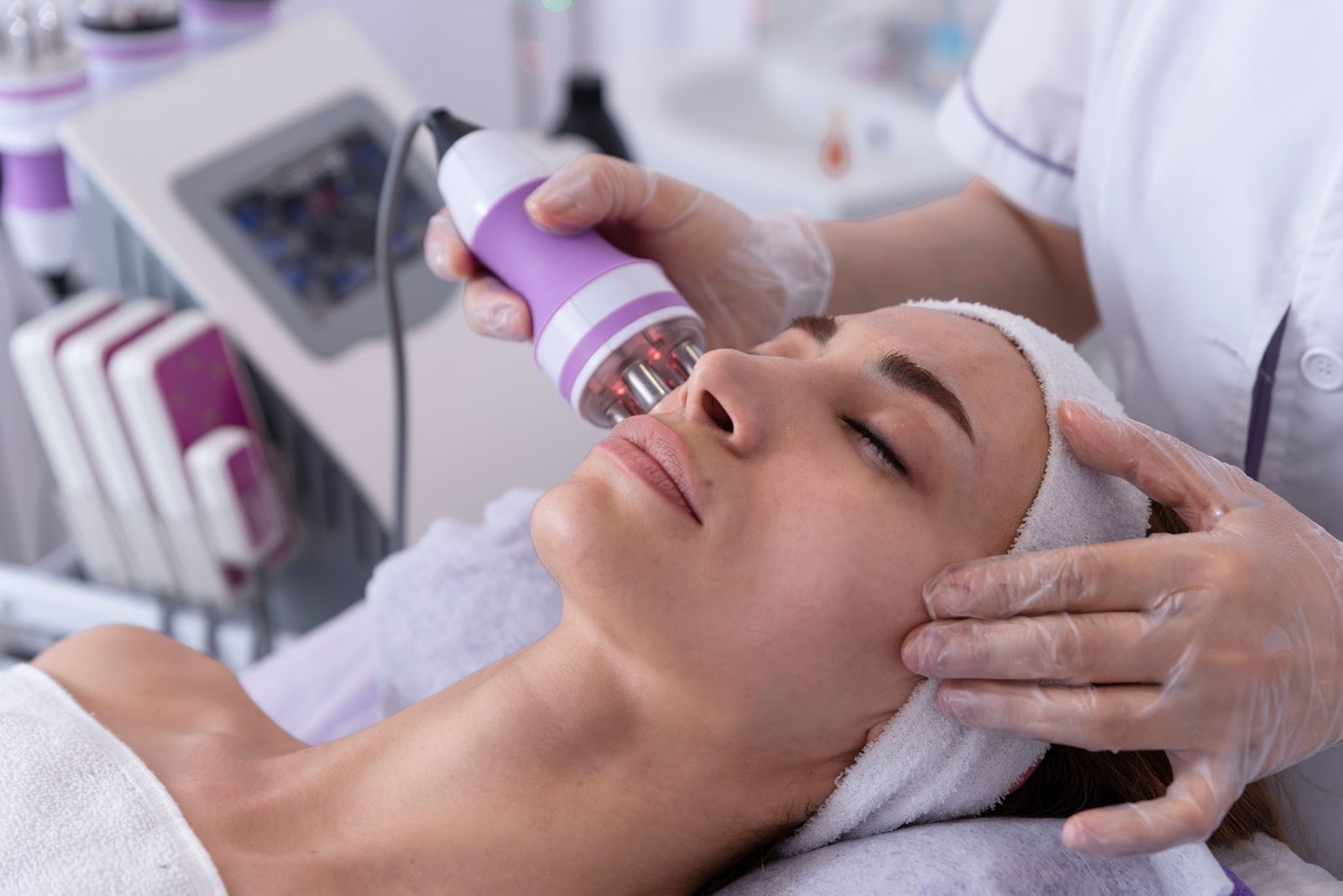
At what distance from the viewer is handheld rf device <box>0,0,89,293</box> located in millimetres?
1459

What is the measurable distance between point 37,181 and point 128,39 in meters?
0.23

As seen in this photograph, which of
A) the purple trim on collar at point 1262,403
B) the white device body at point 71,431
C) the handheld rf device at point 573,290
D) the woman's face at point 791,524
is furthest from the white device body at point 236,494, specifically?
the purple trim on collar at point 1262,403

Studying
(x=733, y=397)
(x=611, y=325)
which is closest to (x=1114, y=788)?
(x=733, y=397)

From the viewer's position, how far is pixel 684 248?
4.00 ft

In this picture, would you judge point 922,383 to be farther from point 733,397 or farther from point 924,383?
point 733,397

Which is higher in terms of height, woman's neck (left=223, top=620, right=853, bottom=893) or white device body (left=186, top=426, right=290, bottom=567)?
woman's neck (left=223, top=620, right=853, bottom=893)

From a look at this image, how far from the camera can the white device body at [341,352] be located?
1.45 metres

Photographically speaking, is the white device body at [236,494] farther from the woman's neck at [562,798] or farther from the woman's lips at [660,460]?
the woman's lips at [660,460]

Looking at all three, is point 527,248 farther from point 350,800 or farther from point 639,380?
point 350,800

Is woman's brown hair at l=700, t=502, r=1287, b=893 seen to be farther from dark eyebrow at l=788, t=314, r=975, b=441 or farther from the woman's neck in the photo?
dark eyebrow at l=788, t=314, r=975, b=441

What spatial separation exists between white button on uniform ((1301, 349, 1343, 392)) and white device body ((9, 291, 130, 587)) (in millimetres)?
1275

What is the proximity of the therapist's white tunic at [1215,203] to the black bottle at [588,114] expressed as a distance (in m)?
0.90

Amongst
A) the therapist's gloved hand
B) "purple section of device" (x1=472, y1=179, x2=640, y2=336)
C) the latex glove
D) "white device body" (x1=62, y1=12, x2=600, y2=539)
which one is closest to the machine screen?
"white device body" (x1=62, y1=12, x2=600, y2=539)

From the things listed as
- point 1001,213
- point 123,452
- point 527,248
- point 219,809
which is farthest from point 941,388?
point 123,452
